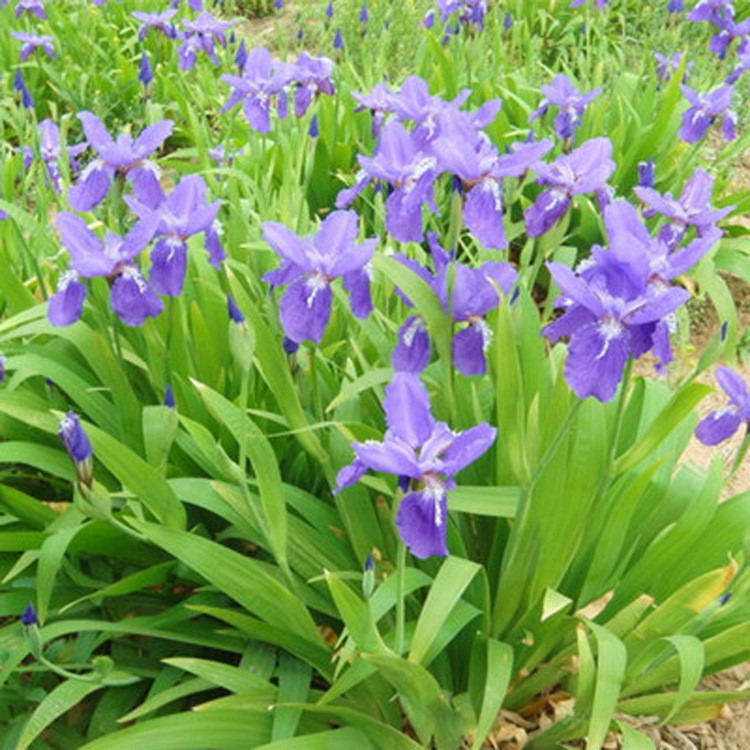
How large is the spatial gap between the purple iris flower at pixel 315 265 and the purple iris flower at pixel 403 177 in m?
0.12

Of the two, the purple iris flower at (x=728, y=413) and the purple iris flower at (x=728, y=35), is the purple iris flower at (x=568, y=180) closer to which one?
the purple iris flower at (x=728, y=413)

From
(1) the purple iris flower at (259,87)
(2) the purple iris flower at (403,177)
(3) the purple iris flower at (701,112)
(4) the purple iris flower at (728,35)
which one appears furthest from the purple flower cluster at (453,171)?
(4) the purple iris flower at (728,35)

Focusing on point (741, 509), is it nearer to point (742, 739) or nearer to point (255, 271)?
point (742, 739)

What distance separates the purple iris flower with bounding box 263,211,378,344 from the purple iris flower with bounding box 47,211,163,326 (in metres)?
0.26

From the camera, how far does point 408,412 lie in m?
1.27

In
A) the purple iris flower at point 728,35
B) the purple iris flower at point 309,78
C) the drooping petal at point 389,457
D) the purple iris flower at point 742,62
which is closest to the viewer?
the drooping petal at point 389,457

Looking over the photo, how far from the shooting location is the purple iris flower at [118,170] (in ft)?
6.09

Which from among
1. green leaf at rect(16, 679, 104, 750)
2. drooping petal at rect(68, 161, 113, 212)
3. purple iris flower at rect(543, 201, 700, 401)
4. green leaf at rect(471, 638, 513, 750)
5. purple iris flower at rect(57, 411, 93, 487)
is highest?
purple iris flower at rect(543, 201, 700, 401)

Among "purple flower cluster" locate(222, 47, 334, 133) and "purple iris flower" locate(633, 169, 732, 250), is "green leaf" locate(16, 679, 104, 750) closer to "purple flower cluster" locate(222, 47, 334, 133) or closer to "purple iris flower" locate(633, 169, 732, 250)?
"purple iris flower" locate(633, 169, 732, 250)

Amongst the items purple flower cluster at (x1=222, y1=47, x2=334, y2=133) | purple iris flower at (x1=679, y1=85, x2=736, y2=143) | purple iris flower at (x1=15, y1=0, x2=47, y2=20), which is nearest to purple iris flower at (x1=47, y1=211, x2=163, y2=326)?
purple flower cluster at (x1=222, y1=47, x2=334, y2=133)

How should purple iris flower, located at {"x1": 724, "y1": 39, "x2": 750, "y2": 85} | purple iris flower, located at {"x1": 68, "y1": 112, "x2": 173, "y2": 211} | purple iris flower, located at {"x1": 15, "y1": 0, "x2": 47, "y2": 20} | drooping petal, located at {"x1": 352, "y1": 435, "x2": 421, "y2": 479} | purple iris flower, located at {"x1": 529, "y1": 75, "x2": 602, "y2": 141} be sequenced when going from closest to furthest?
drooping petal, located at {"x1": 352, "y1": 435, "x2": 421, "y2": 479} < purple iris flower, located at {"x1": 68, "y1": 112, "x2": 173, "y2": 211} < purple iris flower, located at {"x1": 529, "y1": 75, "x2": 602, "y2": 141} < purple iris flower, located at {"x1": 724, "y1": 39, "x2": 750, "y2": 85} < purple iris flower, located at {"x1": 15, "y1": 0, "x2": 47, "y2": 20}

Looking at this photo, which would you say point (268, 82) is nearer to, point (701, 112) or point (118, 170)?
point (118, 170)

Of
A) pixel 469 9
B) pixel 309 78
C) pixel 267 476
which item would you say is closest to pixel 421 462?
pixel 267 476

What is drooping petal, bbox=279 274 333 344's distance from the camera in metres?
1.49
